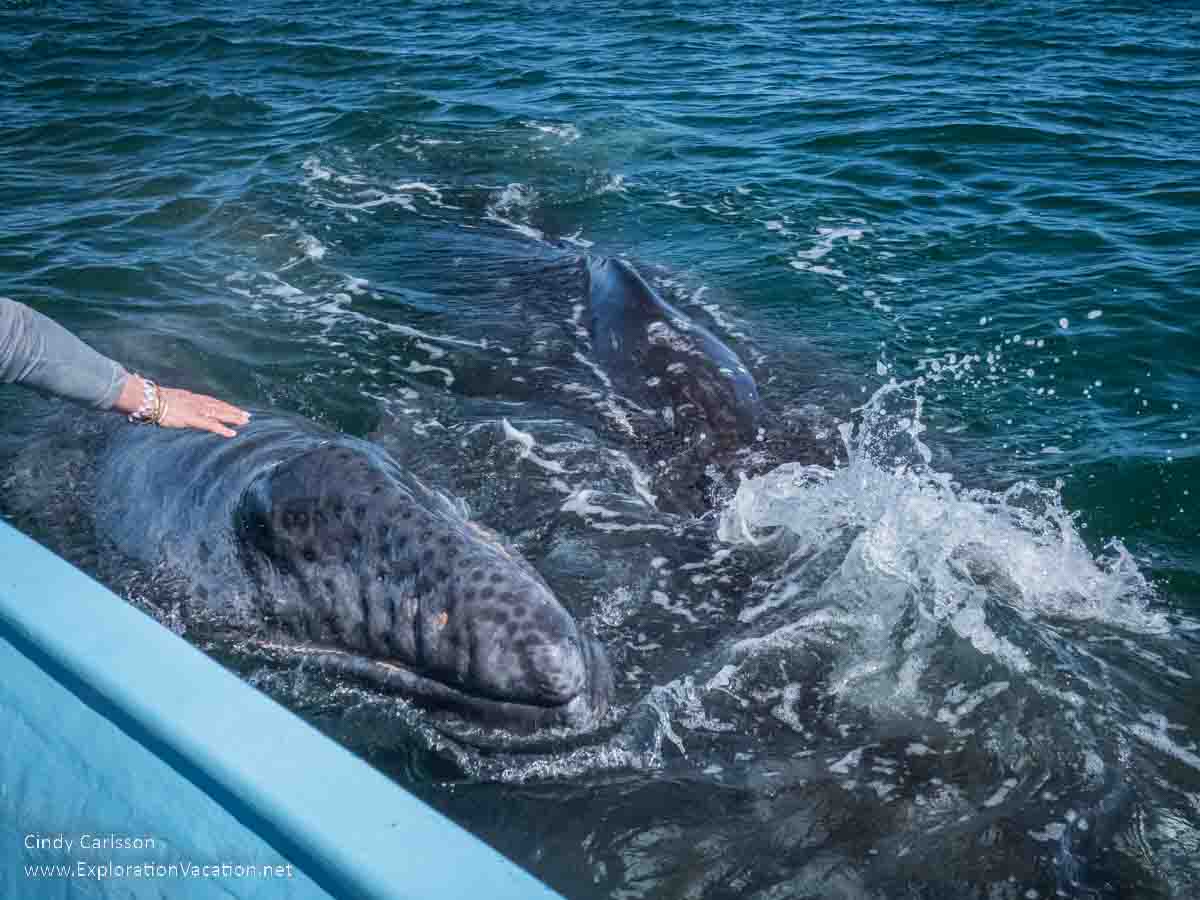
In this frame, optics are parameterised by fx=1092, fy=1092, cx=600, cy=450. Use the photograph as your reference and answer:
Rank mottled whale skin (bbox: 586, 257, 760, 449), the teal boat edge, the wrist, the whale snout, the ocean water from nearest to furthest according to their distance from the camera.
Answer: the teal boat edge → the wrist → the ocean water → the whale snout → mottled whale skin (bbox: 586, 257, 760, 449)

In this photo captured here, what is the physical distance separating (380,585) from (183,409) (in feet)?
3.98

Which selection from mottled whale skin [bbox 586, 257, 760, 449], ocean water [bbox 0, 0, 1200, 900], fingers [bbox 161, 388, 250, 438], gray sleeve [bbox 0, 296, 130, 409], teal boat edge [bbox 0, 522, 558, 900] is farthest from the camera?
mottled whale skin [bbox 586, 257, 760, 449]

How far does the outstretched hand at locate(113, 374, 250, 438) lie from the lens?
4.34 meters

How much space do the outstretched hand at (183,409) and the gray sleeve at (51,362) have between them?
5cm

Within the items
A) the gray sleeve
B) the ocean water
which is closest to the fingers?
the gray sleeve

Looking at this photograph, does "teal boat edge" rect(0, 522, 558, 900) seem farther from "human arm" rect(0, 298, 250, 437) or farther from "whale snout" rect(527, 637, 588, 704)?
"whale snout" rect(527, 637, 588, 704)

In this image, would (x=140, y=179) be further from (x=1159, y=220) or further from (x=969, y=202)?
(x=1159, y=220)

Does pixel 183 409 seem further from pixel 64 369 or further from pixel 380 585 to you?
pixel 380 585

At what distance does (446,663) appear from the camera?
500 centimetres

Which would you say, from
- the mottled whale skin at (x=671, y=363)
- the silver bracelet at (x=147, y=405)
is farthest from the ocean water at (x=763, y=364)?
the silver bracelet at (x=147, y=405)

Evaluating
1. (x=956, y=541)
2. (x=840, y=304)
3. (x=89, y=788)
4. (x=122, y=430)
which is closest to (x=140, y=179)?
(x=122, y=430)

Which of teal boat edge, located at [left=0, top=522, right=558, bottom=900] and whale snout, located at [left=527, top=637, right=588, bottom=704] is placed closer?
teal boat edge, located at [left=0, top=522, right=558, bottom=900]

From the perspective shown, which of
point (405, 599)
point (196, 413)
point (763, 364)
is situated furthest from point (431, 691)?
point (763, 364)

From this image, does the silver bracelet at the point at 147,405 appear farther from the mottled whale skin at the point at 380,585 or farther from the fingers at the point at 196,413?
the mottled whale skin at the point at 380,585
